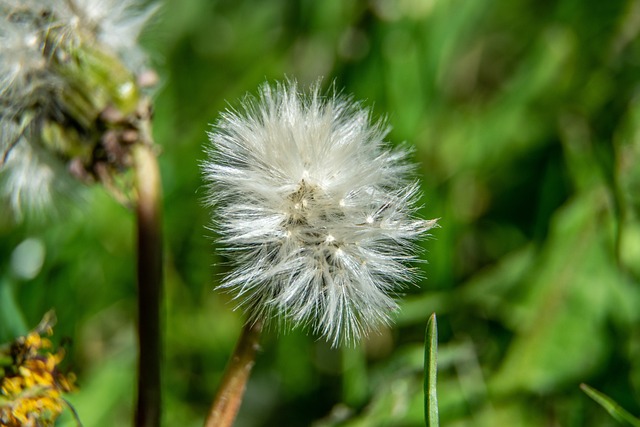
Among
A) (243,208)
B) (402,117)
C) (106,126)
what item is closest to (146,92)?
(106,126)

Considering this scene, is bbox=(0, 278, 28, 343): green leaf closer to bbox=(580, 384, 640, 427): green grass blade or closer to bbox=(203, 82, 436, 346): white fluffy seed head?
bbox=(203, 82, 436, 346): white fluffy seed head

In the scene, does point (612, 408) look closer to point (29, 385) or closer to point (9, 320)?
point (29, 385)

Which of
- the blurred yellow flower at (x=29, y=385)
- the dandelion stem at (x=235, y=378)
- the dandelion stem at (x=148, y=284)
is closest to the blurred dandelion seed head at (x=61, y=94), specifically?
the dandelion stem at (x=148, y=284)

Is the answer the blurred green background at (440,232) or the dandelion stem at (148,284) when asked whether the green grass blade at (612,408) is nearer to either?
the blurred green background at (440,232)

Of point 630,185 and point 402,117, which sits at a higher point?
point 402,117

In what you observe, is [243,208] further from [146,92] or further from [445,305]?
[445,305]

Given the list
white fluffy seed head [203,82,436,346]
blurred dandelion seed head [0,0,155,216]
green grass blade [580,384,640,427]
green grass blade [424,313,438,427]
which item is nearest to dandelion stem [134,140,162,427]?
blurred dandelion seed head [0,0,155,216]

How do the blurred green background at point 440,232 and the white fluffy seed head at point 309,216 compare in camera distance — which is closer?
the white fluffy seed head at point 309,216

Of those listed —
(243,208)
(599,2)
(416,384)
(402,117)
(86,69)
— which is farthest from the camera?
(599,2)
